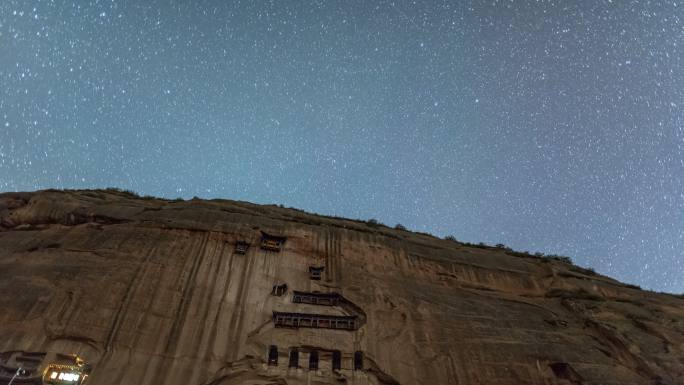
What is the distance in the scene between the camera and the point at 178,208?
26.8 meters

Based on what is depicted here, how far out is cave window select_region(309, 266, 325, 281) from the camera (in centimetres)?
2444

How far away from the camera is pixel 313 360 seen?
814 inches

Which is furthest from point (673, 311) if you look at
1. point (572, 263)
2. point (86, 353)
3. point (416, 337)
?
point (86, 353)

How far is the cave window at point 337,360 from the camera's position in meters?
20.5

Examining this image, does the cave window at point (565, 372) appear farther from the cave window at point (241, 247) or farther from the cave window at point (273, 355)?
the cave window at point (241, 247)

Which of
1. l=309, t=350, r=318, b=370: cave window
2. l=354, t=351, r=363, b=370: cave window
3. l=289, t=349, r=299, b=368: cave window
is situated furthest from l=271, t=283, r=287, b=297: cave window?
l=354, t=351, r=363, b=370: cave window

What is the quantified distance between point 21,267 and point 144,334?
6589mm

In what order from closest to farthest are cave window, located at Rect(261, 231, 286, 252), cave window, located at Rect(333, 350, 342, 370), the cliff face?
1. the cliff face
2. cave window, located at Rect(333, 350, 342, 370)
3. cave window, located at Rect(261, 231, 286, 252)

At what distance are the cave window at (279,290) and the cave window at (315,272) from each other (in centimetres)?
157

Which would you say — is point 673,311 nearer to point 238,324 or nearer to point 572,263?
point 572,263

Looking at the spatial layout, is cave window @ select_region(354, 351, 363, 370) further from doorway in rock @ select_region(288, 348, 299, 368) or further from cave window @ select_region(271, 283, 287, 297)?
cave window @ select_region(271, 283, 287, 297)

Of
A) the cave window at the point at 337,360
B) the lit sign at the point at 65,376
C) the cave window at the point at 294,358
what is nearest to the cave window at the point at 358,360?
the cave window at the point at 337,360

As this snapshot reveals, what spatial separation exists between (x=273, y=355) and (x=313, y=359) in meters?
1.61

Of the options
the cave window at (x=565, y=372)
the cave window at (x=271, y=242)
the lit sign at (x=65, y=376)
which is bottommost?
the lit sign at (x=65, y=376)
